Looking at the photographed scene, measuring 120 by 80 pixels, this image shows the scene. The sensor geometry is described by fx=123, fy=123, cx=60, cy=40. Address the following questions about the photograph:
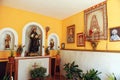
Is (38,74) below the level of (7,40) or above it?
below

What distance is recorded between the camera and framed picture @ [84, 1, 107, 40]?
372cm

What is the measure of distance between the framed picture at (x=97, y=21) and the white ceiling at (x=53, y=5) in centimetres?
19

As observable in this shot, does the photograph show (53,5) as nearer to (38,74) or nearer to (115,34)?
(115,34)

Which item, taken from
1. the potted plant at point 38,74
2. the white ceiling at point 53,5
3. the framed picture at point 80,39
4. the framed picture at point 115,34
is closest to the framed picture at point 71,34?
the framed picture at point 80,39

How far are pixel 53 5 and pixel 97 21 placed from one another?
5.42 ft

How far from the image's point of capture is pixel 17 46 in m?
4.63

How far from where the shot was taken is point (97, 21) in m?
3.95

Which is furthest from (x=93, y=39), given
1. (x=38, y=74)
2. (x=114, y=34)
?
(x=38, y=74)

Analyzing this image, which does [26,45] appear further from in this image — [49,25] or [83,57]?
[83,57]

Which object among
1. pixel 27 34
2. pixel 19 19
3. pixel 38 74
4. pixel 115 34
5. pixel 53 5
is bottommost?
pixel 38 74

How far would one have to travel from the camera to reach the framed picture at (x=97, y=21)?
12.2ft

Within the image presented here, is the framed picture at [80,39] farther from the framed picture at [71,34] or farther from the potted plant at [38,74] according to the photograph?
the potted plant at [38,74]

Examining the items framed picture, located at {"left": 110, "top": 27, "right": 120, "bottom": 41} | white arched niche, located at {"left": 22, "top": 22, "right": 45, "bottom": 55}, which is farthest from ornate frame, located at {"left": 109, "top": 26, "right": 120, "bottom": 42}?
white arched niche, located at {"left": 22, "top": 22, "right": 45, "bottom": 55}

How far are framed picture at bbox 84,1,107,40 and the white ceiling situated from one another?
0.63 feet
